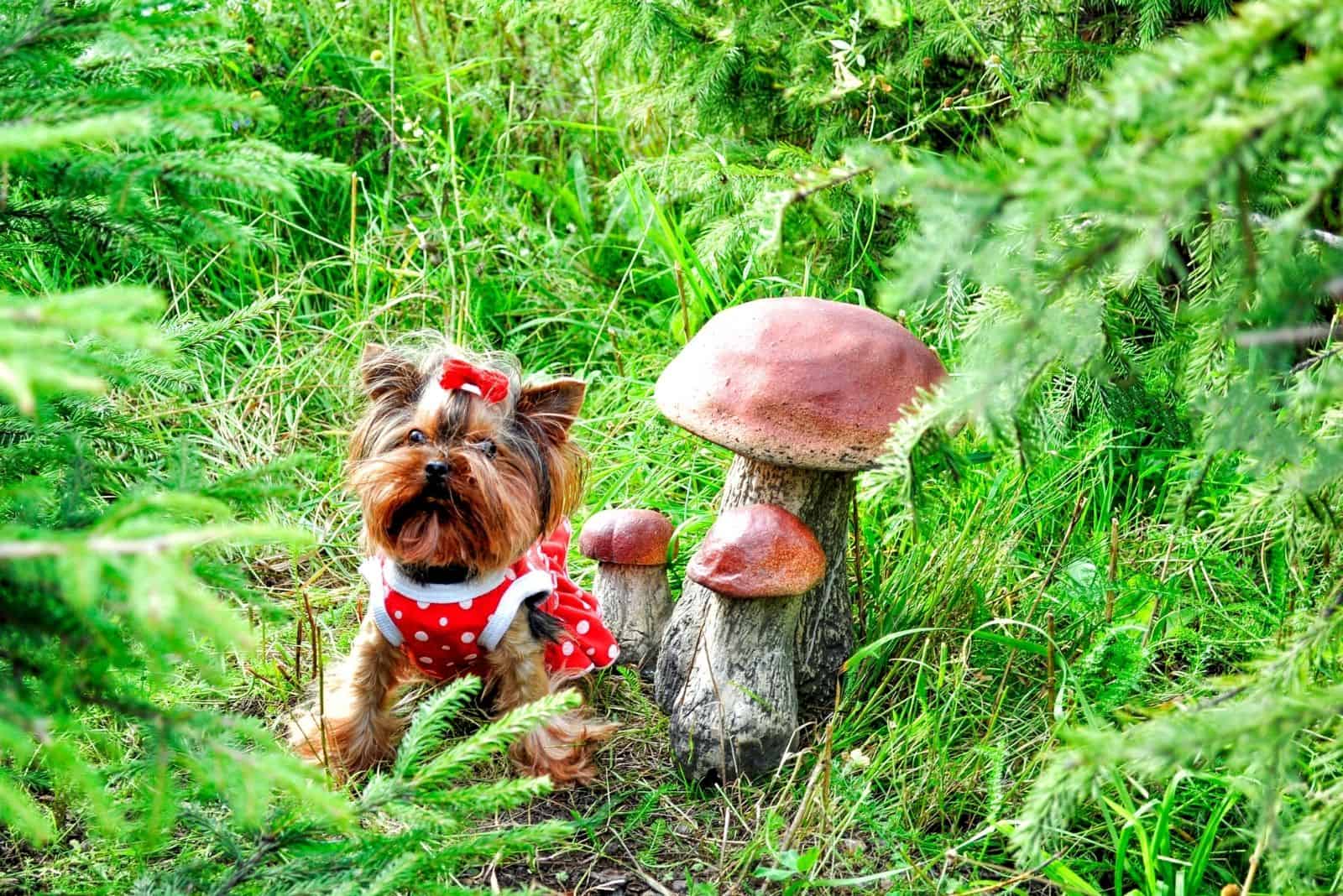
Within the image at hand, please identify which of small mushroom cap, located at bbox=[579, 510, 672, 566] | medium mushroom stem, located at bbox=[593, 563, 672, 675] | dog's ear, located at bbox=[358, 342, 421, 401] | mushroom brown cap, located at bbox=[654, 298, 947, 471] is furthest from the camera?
medium mushroom stem, located at bbox=[593, 563, 672, 675]

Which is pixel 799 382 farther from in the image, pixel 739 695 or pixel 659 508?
pixel 659 508

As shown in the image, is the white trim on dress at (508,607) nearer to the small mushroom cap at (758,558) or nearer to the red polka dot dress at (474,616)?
the red polka dot dress at (474,616)

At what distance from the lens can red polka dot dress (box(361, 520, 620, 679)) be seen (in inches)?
111

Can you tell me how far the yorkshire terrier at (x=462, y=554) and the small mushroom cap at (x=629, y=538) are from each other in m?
0.15

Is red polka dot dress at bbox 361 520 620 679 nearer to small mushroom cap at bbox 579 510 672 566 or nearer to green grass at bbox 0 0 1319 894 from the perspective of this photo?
small mushroom cap at bbox 579 510 672 566

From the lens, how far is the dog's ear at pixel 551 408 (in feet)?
9.38

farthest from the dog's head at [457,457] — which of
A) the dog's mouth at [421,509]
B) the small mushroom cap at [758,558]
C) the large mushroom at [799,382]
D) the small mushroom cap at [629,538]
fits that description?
the small mushroom cap at [758,558]

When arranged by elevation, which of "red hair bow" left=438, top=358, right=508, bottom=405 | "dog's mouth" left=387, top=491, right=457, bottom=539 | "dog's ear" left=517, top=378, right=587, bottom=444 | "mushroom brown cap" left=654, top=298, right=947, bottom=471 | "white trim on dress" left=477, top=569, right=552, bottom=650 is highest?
"mushroom brown cap" left=654, top=298, right=947, bottom=471

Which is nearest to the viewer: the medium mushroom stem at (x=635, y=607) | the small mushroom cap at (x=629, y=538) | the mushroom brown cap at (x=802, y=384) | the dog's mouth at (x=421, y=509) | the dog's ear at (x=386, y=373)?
the mushroom brown cap at (x=802, y=384)

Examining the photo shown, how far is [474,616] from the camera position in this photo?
284 centimetres

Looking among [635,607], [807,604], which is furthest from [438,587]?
[807,604]

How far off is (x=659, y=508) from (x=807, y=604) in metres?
0.86

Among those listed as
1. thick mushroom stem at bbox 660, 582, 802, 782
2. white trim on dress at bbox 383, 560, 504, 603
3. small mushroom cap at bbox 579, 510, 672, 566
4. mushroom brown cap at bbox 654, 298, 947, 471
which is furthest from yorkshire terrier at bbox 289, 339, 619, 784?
mushroom brown cap at bbox 654, 298, 947, 471

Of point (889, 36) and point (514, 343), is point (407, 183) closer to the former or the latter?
point (514, 343)
